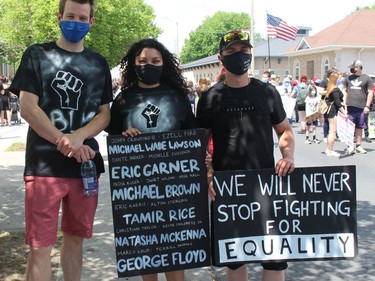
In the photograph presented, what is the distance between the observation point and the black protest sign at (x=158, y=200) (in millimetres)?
3145

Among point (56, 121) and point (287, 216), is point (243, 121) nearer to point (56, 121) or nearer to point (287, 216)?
point (287, 216)

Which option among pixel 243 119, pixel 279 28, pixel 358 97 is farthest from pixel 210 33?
pixel 243 119

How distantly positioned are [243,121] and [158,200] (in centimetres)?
78

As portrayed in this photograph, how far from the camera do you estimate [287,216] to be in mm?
3211

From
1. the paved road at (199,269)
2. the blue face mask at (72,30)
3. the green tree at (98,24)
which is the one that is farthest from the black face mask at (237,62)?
the green tree at (98,24)

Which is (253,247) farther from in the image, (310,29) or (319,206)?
(310,29)

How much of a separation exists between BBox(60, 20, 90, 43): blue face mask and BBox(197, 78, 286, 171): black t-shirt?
2.98 feet

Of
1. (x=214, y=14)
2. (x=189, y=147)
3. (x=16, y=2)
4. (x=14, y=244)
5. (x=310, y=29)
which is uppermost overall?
(x=214, y=14)

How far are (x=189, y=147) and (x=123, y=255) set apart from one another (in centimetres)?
84

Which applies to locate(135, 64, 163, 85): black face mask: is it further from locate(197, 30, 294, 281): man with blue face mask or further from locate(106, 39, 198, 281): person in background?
locate(197, 30, 294, 281): man with blue face mask

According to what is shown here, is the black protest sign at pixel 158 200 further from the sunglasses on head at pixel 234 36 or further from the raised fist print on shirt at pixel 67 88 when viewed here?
the sunglasses on head at pixel 234 36

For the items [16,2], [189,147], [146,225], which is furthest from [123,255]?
[16,2]

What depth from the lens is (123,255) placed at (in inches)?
125

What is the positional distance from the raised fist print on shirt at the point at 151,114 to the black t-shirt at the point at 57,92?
342mm
